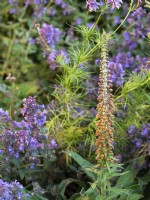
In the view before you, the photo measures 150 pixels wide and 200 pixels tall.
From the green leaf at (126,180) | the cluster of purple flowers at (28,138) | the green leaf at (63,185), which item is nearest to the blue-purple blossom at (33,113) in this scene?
the cluster of purple flowers at (28,138)

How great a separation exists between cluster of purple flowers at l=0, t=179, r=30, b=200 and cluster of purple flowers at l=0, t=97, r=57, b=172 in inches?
9.5

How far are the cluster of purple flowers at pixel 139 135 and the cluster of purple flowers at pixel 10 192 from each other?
657 mm

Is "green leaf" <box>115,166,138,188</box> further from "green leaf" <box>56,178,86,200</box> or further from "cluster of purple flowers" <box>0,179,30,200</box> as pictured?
"cluster of purple flowers" <box>0,179,30,200</box>

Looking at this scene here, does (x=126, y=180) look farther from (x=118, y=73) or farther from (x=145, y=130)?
(x=118, y=73)

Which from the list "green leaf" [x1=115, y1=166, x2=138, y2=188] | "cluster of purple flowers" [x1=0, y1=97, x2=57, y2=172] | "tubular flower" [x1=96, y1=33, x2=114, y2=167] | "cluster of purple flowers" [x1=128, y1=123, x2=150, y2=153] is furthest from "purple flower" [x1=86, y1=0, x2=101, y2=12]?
"green leaf" [x1=115, y1=166, x2=138, y2=188]

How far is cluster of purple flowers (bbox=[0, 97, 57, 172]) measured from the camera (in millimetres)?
2084

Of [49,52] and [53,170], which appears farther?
[49,52]

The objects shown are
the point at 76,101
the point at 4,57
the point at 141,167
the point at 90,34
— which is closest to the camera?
the point at 90,34

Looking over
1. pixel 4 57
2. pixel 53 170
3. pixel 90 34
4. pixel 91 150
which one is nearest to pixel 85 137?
pixel 91 150

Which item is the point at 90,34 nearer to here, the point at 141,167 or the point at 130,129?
the point at 130,129

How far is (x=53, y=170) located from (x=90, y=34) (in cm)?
72

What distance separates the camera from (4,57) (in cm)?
352

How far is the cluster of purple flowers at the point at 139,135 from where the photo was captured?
227 cm

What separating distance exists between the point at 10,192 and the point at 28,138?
0.35 m
